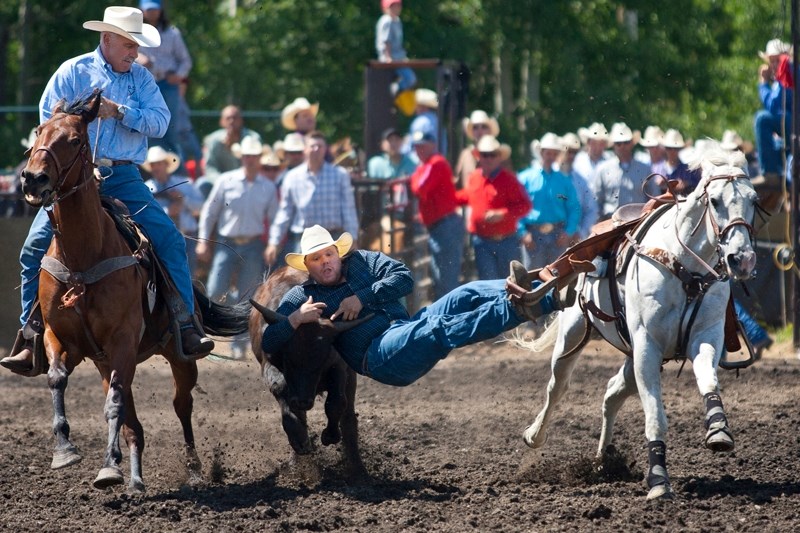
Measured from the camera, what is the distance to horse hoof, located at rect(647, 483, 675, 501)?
6.45 meters

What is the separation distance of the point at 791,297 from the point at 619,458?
5.96 metres

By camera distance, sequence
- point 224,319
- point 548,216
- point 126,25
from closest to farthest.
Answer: point 126,25 → point 224,319 → point 548,216

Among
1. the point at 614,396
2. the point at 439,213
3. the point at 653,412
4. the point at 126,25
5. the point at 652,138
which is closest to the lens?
the point at 653,412

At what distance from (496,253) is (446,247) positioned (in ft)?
1.73

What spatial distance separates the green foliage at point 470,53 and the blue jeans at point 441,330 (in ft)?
34.4

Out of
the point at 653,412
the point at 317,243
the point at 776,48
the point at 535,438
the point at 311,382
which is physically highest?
the point at 776,48

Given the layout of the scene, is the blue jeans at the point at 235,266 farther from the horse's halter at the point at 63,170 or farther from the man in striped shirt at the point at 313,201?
the horse's halter at the point at 63,170

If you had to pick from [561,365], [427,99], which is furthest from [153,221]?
[427,99]

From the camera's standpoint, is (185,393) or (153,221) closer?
(153,221)

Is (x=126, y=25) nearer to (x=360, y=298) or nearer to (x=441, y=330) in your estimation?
(x=360, y=298)

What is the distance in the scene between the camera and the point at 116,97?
729 centimetres

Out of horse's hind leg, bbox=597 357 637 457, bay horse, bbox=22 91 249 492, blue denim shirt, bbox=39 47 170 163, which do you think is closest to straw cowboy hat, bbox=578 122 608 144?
horse's hind leg, bbox=597 357 637 457

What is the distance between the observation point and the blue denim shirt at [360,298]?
7230 millimetres

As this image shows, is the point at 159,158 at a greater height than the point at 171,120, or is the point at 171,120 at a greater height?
the point at 171,120
